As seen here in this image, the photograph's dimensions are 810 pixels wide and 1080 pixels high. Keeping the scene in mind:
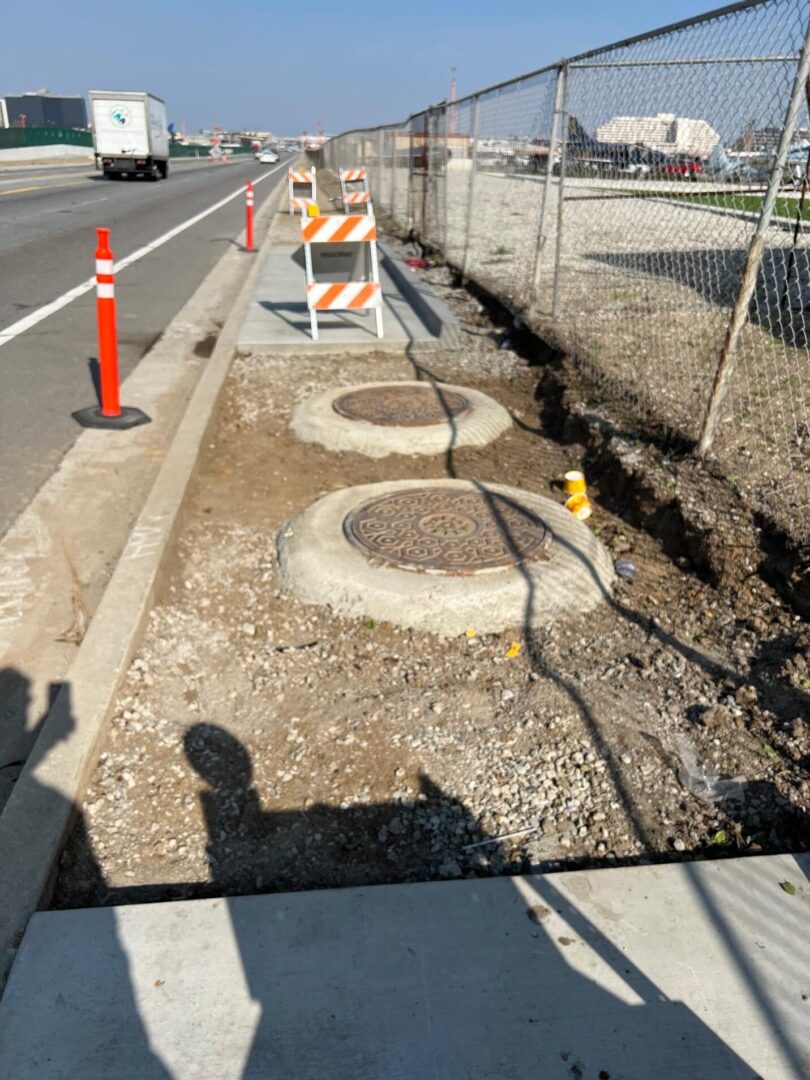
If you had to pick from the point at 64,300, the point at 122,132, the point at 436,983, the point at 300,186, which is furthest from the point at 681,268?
the point at 122,132

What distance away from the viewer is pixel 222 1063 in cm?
196

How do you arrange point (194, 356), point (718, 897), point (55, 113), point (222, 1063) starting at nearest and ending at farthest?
point (222, 1063)
point (718, 897)
point (194, 356)
point (55, 113)

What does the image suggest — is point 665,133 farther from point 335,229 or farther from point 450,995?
point 450,995

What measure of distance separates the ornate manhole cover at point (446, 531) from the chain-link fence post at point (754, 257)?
4.33ft

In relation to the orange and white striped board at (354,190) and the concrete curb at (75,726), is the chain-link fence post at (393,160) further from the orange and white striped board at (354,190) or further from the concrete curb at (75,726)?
the concrete curb at (75,726)

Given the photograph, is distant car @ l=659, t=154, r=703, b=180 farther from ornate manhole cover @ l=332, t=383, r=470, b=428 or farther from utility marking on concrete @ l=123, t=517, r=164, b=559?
utility marking on concrete @ l=123, t=517, r=164, b=559

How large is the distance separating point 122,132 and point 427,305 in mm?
34334

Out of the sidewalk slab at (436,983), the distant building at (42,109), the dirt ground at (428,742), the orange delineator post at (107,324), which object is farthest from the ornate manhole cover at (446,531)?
the distant building at (42,109)

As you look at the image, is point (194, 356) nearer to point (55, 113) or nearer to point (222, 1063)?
point (222, 1063)

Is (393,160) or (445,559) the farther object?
(393,160)

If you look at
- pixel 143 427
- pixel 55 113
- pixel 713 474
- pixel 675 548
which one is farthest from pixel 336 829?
pixel 55 113

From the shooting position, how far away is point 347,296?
845cm

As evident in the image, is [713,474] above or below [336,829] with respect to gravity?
above

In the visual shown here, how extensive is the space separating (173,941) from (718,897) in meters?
1.47
